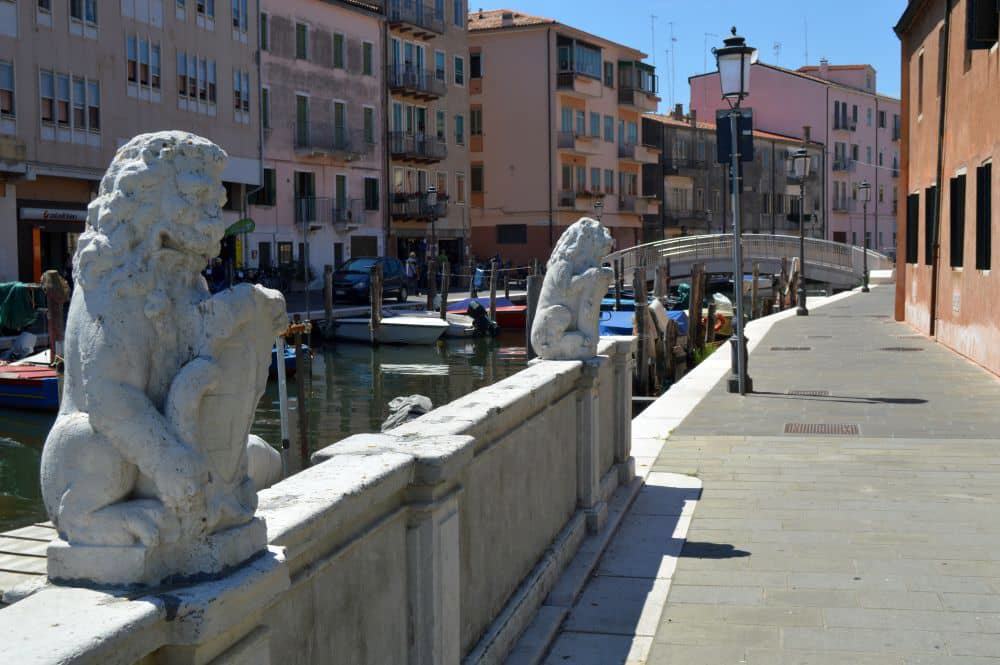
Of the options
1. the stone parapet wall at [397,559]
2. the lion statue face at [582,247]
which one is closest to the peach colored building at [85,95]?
the lion statue face at [582,247]

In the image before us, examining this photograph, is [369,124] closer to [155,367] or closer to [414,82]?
[414,82]

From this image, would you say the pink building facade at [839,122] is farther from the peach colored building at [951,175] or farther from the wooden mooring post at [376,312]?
the peach colored building at [951,175]

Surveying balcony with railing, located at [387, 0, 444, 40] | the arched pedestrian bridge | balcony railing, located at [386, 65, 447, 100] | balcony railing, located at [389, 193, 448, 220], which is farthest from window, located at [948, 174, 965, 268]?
balcony with railing, located at [387, 0, 444, 40]

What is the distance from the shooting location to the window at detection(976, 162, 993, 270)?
53.4 ft

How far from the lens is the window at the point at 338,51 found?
4722 cm

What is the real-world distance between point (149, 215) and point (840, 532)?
5817mm

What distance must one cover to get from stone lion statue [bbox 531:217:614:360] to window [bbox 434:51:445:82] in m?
47.0

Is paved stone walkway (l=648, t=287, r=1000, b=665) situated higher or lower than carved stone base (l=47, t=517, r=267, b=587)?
lower

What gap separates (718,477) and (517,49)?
53556mm

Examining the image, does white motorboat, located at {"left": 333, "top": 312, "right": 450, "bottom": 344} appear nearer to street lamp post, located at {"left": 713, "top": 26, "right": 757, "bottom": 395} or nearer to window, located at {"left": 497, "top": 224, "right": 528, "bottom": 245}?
street lamp post, located at {"left": 713, "top": 26, "right": 757, "bottom": 395}

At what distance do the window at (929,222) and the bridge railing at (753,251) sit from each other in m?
28.6

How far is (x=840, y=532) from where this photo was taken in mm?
7727

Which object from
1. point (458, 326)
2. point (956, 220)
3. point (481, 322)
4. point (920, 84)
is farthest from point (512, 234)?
point (956, 220)

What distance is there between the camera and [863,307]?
3350 centimetres
